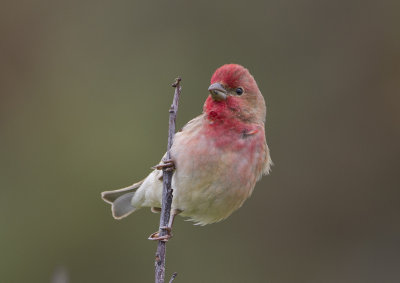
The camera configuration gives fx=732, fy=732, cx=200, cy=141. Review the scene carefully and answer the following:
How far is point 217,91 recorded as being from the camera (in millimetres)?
6527

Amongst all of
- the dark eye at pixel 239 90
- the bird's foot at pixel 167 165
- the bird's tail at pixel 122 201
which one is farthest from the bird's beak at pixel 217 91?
the bird's tail at pixel 122 201

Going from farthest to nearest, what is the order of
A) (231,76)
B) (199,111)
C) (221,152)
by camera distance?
(199,111) < (231,76) < (221,152)

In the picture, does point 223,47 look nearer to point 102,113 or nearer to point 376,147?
point 102,113

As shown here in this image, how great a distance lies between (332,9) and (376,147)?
7.52ft

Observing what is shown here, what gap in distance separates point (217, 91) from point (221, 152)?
550mm

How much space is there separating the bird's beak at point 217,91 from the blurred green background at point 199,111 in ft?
13.2

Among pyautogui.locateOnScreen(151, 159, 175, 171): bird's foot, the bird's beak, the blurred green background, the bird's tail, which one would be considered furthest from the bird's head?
the blurred green background

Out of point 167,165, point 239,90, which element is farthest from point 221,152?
point 239,90

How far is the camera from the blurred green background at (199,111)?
34.8 ft

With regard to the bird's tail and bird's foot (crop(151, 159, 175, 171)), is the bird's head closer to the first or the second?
bird's foot (crop(151, 159, 175, 171))

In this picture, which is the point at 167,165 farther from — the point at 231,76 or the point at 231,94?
the point at 231,76

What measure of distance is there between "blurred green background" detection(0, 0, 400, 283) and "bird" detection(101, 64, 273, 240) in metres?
3.87

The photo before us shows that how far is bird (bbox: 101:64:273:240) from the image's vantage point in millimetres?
6402

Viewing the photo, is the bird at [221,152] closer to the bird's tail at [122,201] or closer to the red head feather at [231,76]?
the red head feather at [231,76]
